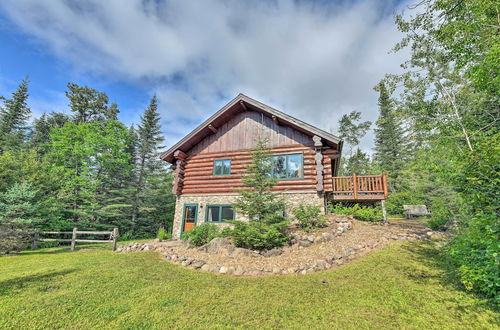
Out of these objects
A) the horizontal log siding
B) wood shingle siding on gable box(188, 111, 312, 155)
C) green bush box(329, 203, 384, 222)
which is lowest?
green bush box(329, 203, 384, 222)

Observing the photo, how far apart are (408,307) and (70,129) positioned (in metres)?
25.2

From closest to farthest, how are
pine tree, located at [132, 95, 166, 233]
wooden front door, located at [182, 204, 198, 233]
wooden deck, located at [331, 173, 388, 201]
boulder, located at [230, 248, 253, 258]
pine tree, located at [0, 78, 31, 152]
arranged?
1. boulder, located at [230, 248, 253, 258]
2. wooden deck, located at [331, 173, 388, 201]
3. wooden front door, located at [182, 204, 198, 233]
4. pine tree, located at [132, 95, 166, 233]
5. pine tree, located at [0, 78, 31, 152]

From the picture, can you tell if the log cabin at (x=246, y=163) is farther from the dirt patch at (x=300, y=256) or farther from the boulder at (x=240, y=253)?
the boulder at (x=240, y=253)

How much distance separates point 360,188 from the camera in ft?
38.5

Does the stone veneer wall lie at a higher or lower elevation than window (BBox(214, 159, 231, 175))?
lower

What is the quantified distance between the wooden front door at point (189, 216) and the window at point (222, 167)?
2.80m

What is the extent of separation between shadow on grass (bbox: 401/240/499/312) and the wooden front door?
11.3 metres

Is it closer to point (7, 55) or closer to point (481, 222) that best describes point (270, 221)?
point (481, 222)

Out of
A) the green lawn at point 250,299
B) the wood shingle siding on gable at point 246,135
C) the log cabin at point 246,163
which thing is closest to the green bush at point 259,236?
the green lawn at point 250,299

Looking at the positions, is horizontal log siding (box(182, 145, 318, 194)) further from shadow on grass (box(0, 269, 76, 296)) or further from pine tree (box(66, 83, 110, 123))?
pine tree (box(66, 83, 110, 123))

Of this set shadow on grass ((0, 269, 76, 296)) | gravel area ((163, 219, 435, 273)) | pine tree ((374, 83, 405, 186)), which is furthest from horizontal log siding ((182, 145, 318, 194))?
pine tree ((374, 83, 405, 186))

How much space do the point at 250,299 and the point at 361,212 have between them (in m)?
9.48

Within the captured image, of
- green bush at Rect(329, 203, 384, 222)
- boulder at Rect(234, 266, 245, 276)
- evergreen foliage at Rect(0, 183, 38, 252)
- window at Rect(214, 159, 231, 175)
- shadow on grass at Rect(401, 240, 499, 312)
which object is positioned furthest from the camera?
window at Rect(214, 159, 231, 175)

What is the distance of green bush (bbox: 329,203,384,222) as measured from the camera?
11.2 m
